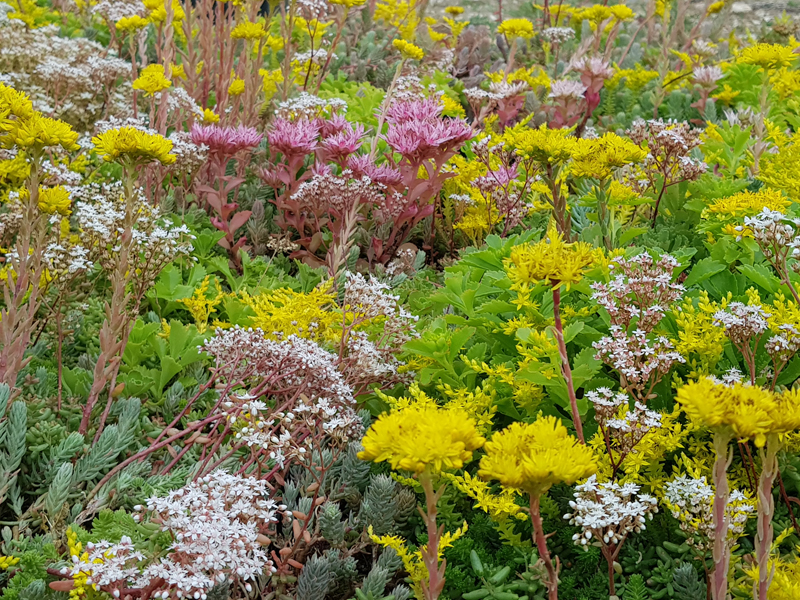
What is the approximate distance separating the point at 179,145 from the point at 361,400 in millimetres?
1388

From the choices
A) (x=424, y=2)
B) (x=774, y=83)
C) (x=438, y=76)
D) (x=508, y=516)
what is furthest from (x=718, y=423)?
(x=424, y=2)

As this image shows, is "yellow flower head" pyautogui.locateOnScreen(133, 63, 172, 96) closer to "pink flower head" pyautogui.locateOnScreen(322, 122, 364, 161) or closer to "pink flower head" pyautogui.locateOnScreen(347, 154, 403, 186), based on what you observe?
"pink flower head" pyautogui.locateOnScreen(322, 122, 364, 161)

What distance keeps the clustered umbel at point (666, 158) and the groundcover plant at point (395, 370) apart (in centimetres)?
2

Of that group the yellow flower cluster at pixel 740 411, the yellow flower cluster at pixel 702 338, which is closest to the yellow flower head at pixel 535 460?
the yellow flower cluster at pixel 740 411

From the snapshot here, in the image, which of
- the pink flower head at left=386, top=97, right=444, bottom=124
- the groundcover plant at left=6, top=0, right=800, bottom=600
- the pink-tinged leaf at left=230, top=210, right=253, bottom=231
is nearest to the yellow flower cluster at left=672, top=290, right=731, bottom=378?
the groundcover plant at left=6, top=0, right=800, bottom=600

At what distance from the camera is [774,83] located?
412cm

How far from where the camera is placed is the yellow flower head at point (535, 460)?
42.3 inches

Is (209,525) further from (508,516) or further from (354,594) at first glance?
(508,516)

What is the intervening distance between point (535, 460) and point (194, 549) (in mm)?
720

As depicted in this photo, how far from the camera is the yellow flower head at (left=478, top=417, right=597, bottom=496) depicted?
1075 millimetres

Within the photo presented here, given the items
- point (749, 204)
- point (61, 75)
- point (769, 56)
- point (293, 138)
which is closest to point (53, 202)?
point (293, 138)

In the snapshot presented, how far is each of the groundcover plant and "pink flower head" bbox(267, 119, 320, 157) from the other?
1cm

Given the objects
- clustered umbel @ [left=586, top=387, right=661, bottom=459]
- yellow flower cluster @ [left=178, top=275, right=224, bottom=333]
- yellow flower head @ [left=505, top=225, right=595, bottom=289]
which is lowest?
yellow flower cluster @ [left=178, top=275, right=224, bottom=333]

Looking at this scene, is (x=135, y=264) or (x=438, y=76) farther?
(x=438, y=76)
